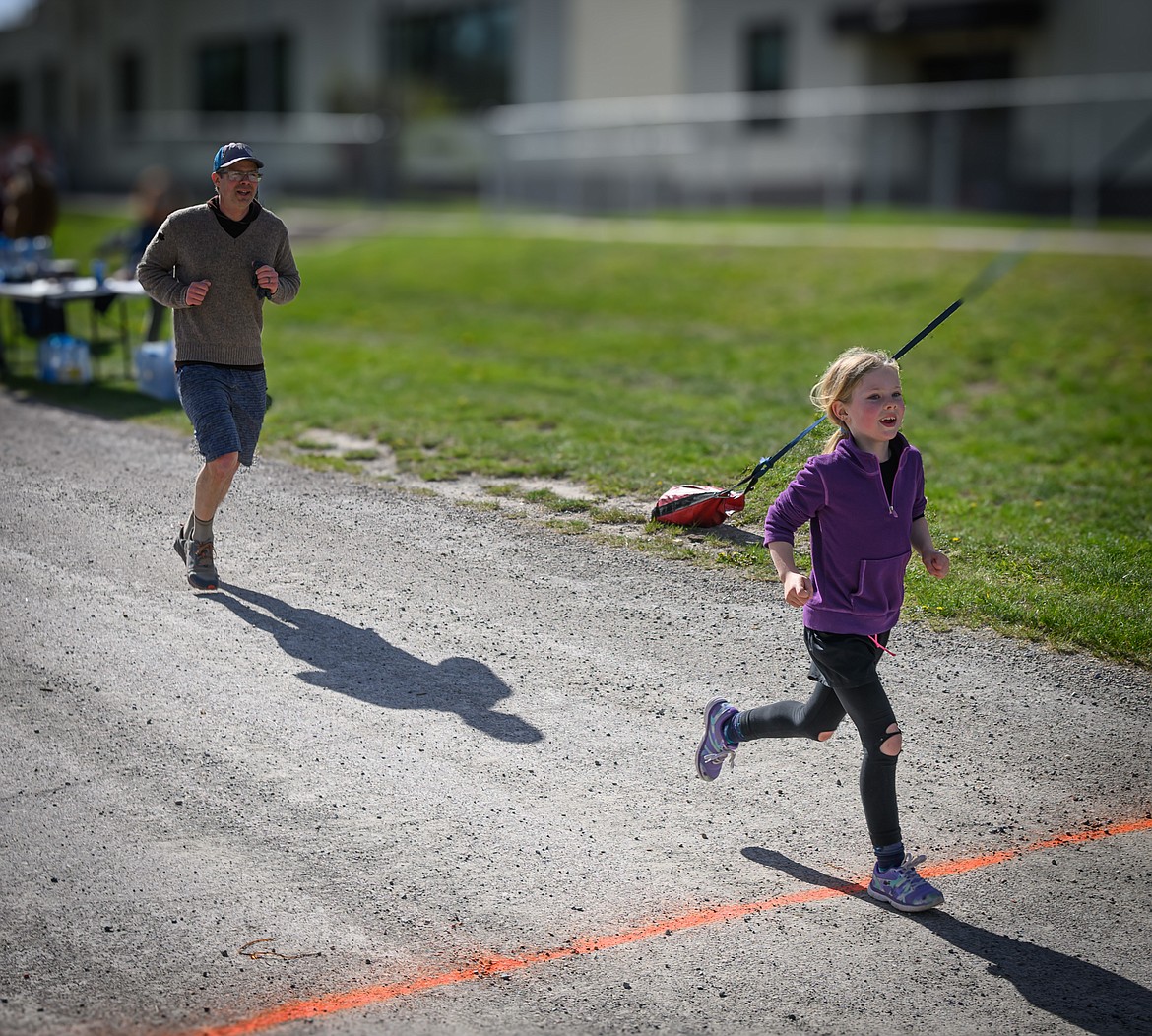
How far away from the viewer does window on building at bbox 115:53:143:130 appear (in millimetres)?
44406

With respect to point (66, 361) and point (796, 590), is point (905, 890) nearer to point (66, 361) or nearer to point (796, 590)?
point (796, 590)

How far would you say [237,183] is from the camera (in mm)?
6801

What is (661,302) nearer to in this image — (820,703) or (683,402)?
(683,402)

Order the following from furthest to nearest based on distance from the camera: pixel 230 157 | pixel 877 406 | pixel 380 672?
pixel 230 157, pixel 380 672, pixel 877 406

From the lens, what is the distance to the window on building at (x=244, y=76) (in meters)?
39.6

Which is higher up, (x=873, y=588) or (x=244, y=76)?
(x=244, y=76)

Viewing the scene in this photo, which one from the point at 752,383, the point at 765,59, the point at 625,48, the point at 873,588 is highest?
the point at 625,48

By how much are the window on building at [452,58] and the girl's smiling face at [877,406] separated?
3127 cm

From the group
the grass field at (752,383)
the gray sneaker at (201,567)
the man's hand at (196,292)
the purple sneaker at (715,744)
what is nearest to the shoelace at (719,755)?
the purple sneaker at (715,744)

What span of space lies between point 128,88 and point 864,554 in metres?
45.3

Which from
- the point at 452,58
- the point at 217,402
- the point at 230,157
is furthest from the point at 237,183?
the point at 452,58

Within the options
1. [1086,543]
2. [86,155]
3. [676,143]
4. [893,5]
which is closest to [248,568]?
[1086,543]

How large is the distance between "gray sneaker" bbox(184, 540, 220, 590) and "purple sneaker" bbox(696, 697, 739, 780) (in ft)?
9.92

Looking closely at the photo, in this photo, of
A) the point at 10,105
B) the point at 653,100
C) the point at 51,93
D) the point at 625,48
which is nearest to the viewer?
the point at 653,100
